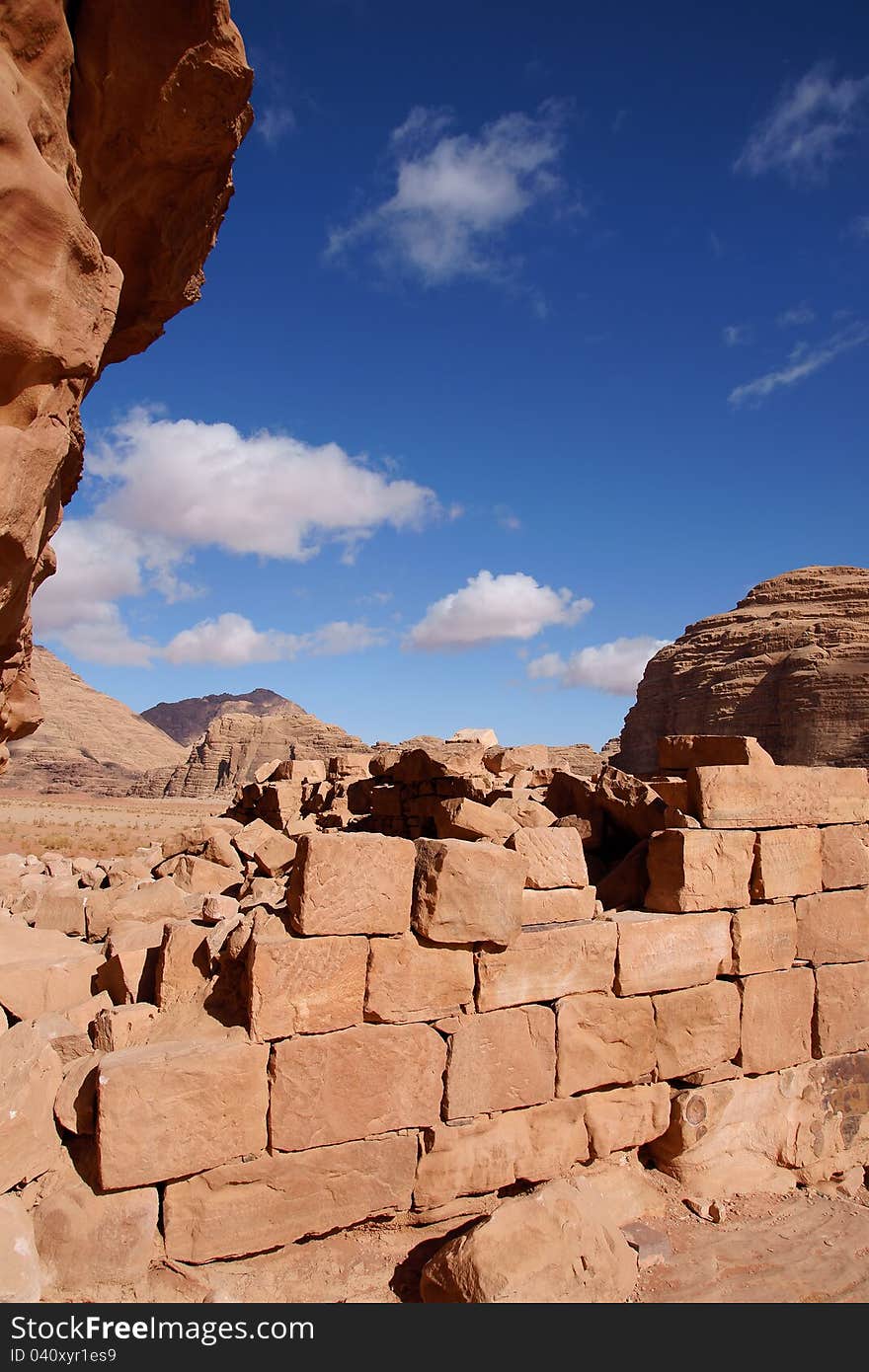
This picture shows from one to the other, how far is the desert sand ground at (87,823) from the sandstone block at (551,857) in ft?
56.3

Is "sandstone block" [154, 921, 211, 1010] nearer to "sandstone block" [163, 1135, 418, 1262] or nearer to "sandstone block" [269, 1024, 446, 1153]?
"sandstone block" [269, 1024, 446, 1153]

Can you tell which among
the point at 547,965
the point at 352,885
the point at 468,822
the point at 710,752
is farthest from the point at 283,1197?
the point at 710,752

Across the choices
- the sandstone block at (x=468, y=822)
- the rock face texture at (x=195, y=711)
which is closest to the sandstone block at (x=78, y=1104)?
the sandstone block at (x=468, y=822)

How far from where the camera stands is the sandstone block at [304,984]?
156 inches

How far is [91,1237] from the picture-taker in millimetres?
3461

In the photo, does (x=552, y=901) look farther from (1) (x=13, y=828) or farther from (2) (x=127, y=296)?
(1) (x=13, y=828)

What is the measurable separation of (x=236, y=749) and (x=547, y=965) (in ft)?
194

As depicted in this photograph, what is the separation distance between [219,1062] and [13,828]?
91.7 ft

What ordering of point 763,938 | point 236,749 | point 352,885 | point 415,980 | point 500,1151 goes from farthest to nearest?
point 236,749
point 763,938
point 500,1151
point 415,980
point 352,885

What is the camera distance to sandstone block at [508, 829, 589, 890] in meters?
4.97

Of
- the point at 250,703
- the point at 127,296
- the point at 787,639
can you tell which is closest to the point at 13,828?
the point at 127,296

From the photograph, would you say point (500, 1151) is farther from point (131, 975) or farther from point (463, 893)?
point (131, 975)

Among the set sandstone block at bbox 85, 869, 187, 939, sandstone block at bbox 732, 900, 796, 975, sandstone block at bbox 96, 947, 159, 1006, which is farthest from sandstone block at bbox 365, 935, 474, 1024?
sandstone block at bbox 85, 869, 187, 939

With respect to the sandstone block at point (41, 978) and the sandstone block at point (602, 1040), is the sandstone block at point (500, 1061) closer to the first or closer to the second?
the sandstone block at point (602, 1040)
